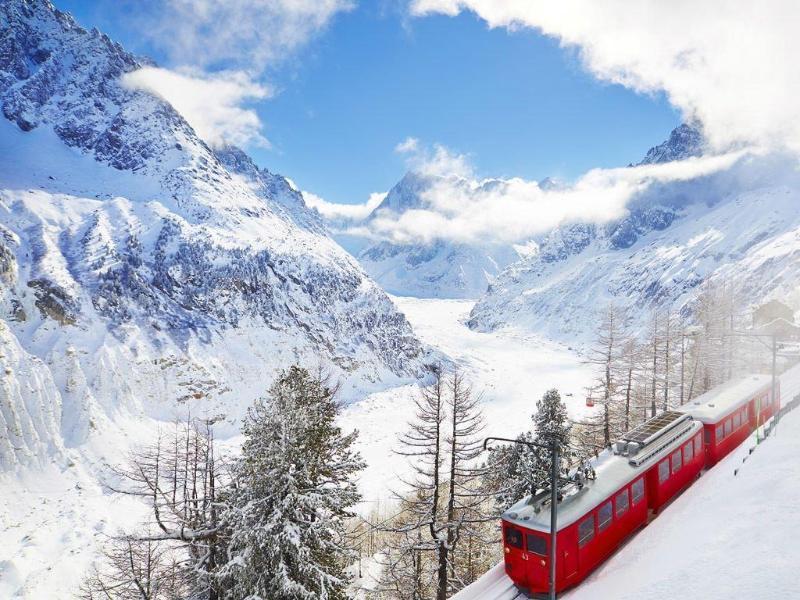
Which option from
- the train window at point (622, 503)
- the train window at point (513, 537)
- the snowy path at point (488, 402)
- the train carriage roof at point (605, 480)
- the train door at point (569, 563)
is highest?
the train carriage roof at point (605, 480)

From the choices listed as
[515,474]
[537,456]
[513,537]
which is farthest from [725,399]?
[513,537]

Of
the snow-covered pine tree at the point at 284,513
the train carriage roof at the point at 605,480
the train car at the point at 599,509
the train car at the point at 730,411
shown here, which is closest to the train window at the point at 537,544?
the train car at the point at 599,509

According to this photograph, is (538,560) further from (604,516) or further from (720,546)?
(720,546)

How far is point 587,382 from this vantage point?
98.5m

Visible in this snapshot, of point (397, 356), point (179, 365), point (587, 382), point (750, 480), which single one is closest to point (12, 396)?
point (179, 365)

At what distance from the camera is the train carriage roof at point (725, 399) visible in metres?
20.2

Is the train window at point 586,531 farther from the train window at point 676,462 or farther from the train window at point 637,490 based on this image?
the train window at point 676,462

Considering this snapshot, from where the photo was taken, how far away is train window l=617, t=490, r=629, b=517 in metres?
14.3

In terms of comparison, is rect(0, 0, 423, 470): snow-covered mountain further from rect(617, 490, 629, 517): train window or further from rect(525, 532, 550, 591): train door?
rect(525, 532, 550, 591): train door

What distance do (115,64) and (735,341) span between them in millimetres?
133874

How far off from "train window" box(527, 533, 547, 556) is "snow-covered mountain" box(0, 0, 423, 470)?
40.8 metres

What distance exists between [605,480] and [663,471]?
12.2ft

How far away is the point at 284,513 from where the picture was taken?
1200 cm

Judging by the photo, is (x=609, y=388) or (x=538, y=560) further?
(x=609, y=388)
